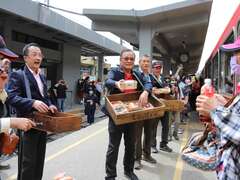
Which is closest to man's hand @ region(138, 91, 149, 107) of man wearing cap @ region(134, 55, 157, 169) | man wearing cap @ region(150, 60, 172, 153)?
man wearing cap @ region(134, 55, 157, 169)

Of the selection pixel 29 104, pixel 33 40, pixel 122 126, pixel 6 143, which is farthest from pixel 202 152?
pixel 33 40

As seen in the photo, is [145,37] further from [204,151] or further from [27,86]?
[204,151]

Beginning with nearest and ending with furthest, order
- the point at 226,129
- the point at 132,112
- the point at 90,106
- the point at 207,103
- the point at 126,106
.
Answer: the point at 226,129 → the point at 207,103 → the point at 132,112 → the point at 126,106 → the point at 90,106

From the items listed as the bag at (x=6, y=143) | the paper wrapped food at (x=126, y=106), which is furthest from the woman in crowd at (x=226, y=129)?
the paper wrapped food at (x=126, y=106)

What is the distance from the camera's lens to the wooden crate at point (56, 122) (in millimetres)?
3705

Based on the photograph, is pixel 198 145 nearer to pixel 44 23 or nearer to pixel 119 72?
pixel 119 72

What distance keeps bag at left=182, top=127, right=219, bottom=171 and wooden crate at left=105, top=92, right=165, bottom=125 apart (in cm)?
168

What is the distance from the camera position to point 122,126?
5125mm

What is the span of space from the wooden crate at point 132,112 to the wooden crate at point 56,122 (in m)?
0.61

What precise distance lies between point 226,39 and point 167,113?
2.09 meters

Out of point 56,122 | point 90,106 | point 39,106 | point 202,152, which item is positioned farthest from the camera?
point 90,106

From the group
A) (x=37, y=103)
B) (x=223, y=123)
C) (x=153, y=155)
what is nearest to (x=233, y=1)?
(x=153, y=155)

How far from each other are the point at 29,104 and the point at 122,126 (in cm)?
155

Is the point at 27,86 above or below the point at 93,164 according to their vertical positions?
above
